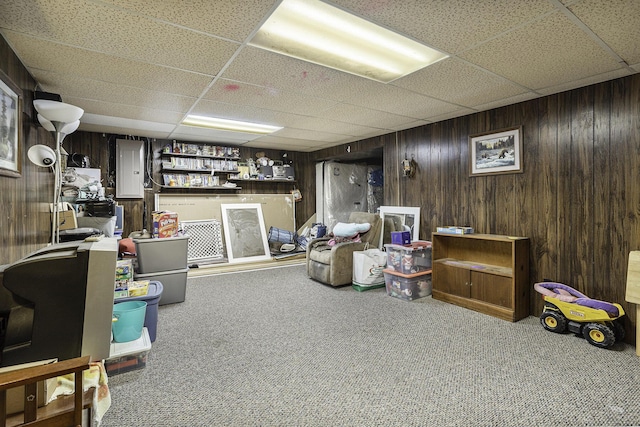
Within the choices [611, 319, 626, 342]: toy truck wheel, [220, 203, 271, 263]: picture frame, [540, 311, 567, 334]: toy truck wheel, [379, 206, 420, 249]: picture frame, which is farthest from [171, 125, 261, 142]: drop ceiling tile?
[611, 319, 626, 342]: toy truck wheel

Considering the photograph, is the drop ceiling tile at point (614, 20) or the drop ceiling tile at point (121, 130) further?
the drop ceiling tile at point (121, 130)

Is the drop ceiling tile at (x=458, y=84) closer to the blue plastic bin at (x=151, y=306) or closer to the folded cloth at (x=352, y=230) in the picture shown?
the folded cloth at (x=352, y=230)

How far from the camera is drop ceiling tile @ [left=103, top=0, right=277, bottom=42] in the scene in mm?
1566

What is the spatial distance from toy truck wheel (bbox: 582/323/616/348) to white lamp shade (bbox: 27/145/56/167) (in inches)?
172

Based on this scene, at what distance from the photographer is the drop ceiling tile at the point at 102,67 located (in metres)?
2.01

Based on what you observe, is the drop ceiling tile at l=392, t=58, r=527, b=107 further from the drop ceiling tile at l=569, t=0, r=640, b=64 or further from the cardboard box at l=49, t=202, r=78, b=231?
the cardboard box at l=49, t=202, r=78, b=231

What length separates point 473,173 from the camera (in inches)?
142

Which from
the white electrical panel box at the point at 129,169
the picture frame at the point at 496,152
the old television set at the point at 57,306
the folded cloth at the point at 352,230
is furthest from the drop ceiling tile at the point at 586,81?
the white electrical panel box at the point at 129,169

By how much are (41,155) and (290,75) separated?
6.47 ft

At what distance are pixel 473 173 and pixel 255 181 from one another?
3861 millimetres

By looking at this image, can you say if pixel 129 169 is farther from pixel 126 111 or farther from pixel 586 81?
pixel 586 81

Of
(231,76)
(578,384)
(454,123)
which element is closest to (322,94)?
(231,76)

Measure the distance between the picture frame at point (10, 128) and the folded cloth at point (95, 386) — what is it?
4.42 ft

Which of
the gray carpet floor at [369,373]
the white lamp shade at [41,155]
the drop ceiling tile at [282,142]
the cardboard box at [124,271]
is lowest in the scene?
the gray carpet floor at [369,373]
